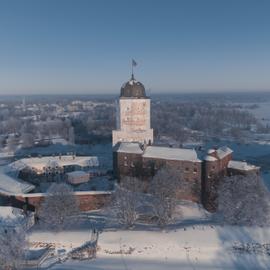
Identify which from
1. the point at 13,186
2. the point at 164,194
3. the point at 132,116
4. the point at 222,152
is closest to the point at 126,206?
the point at 164,194

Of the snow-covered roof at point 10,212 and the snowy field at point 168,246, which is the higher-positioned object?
the snow-covered roof at point 10,212

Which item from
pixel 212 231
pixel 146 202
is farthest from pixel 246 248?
pixel 146 202

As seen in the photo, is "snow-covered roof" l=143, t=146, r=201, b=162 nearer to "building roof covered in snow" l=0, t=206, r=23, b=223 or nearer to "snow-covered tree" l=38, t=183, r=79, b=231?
"snow-covered tree" l=38, t=183, r=79, b=231

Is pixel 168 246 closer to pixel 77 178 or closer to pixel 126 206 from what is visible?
pixel 126 206

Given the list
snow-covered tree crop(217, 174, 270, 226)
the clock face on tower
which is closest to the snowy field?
snow-covered tree crop(217, 174, 270, 226)

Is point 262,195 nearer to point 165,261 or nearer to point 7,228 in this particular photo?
point 165,261

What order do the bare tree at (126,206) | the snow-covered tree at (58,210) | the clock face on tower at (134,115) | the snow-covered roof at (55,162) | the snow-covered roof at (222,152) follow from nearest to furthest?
the snow-covered tree at (58,210) < the bare tree at (126,206) < the snow-covered roof at (222,152) < the clock face on tower at (134,115) < the snow-covered roof at (55,162)

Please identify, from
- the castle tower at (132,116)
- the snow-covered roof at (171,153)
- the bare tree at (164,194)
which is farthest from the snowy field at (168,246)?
the castle tower at (132,116)

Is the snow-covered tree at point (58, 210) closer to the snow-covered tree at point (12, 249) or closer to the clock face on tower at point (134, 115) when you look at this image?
the snow-covered tree at point (12, 249)
